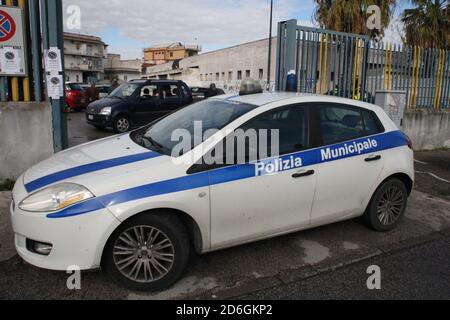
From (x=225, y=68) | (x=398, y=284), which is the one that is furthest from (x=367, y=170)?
(x=225, y=68)

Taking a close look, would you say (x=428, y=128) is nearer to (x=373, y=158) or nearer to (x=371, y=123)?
(x=371, y=123)

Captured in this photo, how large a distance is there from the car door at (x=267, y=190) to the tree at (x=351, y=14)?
14.3 meters

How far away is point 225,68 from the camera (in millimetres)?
34156

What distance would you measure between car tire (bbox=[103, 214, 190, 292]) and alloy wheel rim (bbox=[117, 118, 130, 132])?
28.7 ft

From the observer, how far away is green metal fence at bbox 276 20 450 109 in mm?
7785

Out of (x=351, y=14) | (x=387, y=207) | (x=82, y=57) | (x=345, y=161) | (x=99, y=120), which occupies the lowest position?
(x=387, y=207)

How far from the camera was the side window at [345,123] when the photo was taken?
379 cm

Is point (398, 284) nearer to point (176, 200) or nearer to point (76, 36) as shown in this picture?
point (176, 200)

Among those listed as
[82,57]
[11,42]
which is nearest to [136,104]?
[11,42]

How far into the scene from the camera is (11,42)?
543 centimetres

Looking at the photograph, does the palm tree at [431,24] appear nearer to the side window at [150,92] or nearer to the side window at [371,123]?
the side window at [150,92]

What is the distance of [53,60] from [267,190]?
4.12 m

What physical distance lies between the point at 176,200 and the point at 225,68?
3234 cm

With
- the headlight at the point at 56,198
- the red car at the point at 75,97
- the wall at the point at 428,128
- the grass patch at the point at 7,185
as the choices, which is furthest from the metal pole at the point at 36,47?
the red car at the point at 75,97
